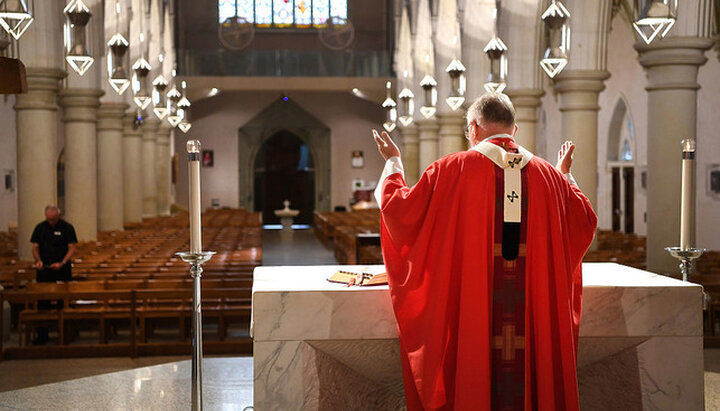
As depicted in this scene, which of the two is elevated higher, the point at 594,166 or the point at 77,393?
the point at 594,166

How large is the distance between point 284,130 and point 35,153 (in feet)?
78.7

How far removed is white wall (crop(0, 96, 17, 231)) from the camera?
21.7 meters

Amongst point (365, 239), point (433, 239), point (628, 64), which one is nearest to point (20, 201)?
point (365, 239)

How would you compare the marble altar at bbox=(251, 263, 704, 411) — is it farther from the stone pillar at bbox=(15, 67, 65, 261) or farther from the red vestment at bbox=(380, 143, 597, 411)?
the stone pillar at bbox=(15, 67, 65, 261)

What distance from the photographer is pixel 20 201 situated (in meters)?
13.4

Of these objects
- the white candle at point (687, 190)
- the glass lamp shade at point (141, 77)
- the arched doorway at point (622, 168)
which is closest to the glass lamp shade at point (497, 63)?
the glass lamp shade at point (141, 77)

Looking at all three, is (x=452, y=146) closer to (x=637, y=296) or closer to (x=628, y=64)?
(x=628, y=64)

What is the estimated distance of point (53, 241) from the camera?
9648 millimetres

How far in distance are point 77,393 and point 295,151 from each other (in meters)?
31.3

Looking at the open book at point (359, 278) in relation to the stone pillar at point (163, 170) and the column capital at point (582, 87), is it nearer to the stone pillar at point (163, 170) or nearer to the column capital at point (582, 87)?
the column capital at point (582, 87)

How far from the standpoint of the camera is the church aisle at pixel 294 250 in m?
19.1

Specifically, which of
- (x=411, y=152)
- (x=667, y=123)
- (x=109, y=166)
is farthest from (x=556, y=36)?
(x=411, y=152)

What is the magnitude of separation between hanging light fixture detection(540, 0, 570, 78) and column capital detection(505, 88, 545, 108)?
19.4 feet

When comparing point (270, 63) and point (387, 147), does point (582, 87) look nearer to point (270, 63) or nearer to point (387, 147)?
point (387, 147)
